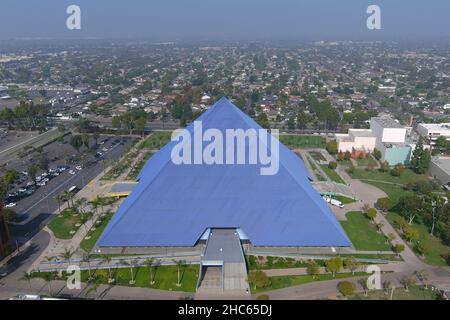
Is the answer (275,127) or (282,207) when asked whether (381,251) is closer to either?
(282,207)

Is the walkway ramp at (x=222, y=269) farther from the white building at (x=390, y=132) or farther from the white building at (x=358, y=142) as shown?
the white building at (x=390, y=132)

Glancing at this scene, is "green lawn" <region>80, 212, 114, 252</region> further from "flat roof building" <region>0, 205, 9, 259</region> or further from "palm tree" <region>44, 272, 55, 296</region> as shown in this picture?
"flat roof building" <region>0, 205, 9, 259</region>

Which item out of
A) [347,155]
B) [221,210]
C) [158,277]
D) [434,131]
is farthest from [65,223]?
[434,131]

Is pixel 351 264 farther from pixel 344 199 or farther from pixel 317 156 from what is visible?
pixel 317 156

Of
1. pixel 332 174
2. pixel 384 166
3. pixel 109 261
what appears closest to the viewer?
pixel 109 261

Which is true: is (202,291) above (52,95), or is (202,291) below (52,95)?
below
